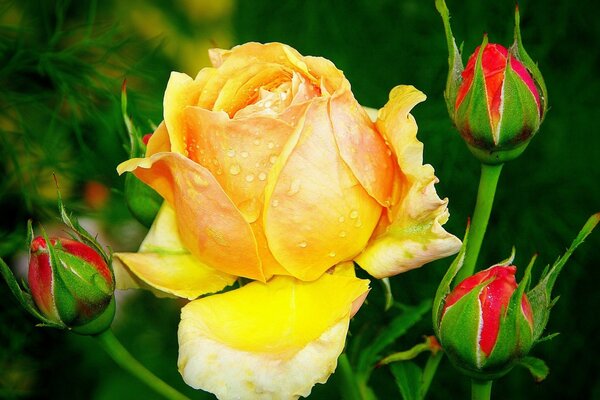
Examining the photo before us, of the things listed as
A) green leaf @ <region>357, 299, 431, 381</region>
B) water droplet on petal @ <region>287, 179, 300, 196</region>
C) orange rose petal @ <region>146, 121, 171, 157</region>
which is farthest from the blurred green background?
water droplet on petal @ <region>287, 179, 300, 196</region>

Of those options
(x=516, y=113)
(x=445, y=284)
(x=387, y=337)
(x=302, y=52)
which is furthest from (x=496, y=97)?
(x=302, y=52)

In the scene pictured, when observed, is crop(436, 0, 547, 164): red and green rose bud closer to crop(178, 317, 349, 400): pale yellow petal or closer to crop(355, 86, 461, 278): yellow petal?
crop(355, 86, 461, 278): yellow petal

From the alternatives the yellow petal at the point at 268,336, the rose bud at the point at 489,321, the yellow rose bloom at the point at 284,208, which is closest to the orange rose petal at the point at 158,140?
the yellow rose bloom at the point at 284,208

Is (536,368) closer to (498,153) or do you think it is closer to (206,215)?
(498,153)

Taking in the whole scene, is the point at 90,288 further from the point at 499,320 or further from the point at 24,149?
the point at 24,149

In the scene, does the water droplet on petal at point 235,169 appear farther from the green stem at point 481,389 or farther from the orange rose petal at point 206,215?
the green stem at point 481,389
